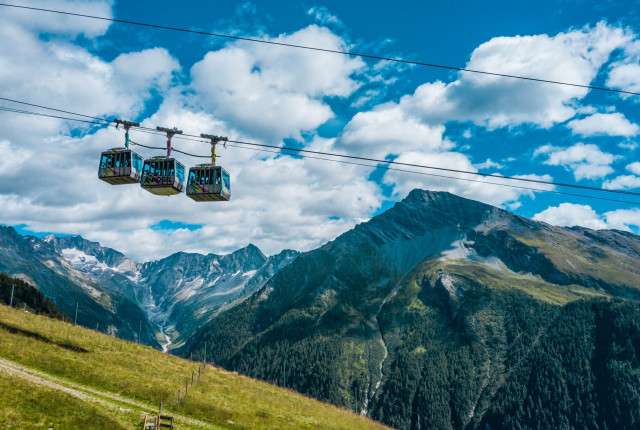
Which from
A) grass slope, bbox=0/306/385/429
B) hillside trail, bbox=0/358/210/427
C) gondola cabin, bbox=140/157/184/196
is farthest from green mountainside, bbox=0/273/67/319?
gondola cabin, bbox=140/157/184/196

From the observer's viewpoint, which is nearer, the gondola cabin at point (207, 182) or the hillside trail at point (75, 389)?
the hillside trail at point (75, 389)

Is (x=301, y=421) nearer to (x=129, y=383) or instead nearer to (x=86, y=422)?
(x=129, y=383)

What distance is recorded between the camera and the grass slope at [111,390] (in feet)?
104

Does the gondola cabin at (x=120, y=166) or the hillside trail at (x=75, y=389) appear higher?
the gondola cabin at (x=120, y=166)

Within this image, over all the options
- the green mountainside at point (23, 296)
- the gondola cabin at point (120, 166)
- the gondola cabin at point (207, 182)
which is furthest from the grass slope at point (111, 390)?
the green mountainside at point (23, 296)

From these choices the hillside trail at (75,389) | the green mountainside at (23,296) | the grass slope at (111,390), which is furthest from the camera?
the green mountainside at (23,296)

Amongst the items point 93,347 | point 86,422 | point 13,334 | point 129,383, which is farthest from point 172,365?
point 86,422

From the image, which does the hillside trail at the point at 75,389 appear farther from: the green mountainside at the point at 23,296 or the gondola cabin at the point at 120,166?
the green mountainside at the point at 23,296

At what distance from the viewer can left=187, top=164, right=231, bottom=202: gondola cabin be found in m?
40.4

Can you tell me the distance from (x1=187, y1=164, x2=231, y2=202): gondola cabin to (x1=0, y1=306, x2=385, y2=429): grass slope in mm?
19017

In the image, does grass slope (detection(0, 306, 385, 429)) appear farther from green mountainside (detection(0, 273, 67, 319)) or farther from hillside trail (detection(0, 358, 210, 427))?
green mountainside (detection(0, 273, 67, 319))

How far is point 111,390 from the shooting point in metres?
42.3

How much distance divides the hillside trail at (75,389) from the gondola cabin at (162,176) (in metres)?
18.1

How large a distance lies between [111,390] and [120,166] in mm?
21275
